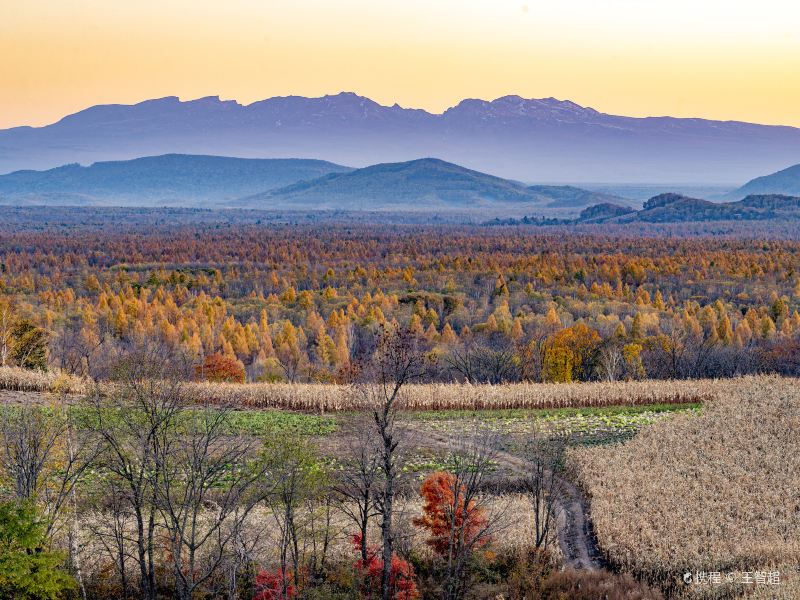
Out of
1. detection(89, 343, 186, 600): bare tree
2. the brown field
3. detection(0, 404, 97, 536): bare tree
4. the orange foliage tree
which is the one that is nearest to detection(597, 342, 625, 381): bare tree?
the brown field

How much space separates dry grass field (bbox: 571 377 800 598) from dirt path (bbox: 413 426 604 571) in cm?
56

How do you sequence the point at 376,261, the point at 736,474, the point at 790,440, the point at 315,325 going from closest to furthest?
the point at 736,474
the point at 790,440
the point at 315,325
the point at 376,261

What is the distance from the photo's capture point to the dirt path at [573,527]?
31469 mm

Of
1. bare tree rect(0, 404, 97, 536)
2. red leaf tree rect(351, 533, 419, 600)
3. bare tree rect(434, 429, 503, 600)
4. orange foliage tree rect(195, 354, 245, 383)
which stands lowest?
orange foliage tree rect(195, 354, 245, 383)

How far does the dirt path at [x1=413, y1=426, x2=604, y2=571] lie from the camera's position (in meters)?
31.5

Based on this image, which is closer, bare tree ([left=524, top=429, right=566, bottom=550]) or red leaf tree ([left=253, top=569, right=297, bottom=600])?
red leaf tree ([left=253, top=569, right=297, bottom=600])

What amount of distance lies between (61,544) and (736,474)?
27989 millimetres

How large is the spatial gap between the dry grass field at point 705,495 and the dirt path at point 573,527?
56 cm

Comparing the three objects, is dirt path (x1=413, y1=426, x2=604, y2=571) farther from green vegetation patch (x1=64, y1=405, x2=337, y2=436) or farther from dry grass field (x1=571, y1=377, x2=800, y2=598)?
green vegetation patch (x1=64, y1=405, x2=337, y2=436)

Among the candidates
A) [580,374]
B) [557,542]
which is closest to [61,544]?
[557,542]

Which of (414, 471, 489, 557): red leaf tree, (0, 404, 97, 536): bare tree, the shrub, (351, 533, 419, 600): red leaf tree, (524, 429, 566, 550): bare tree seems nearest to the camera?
the shrub

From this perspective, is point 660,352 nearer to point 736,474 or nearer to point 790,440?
point 790,440

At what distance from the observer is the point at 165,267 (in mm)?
184500

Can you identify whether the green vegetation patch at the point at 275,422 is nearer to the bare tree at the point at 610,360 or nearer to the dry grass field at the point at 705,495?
the dry grass field at the point at 705,495
